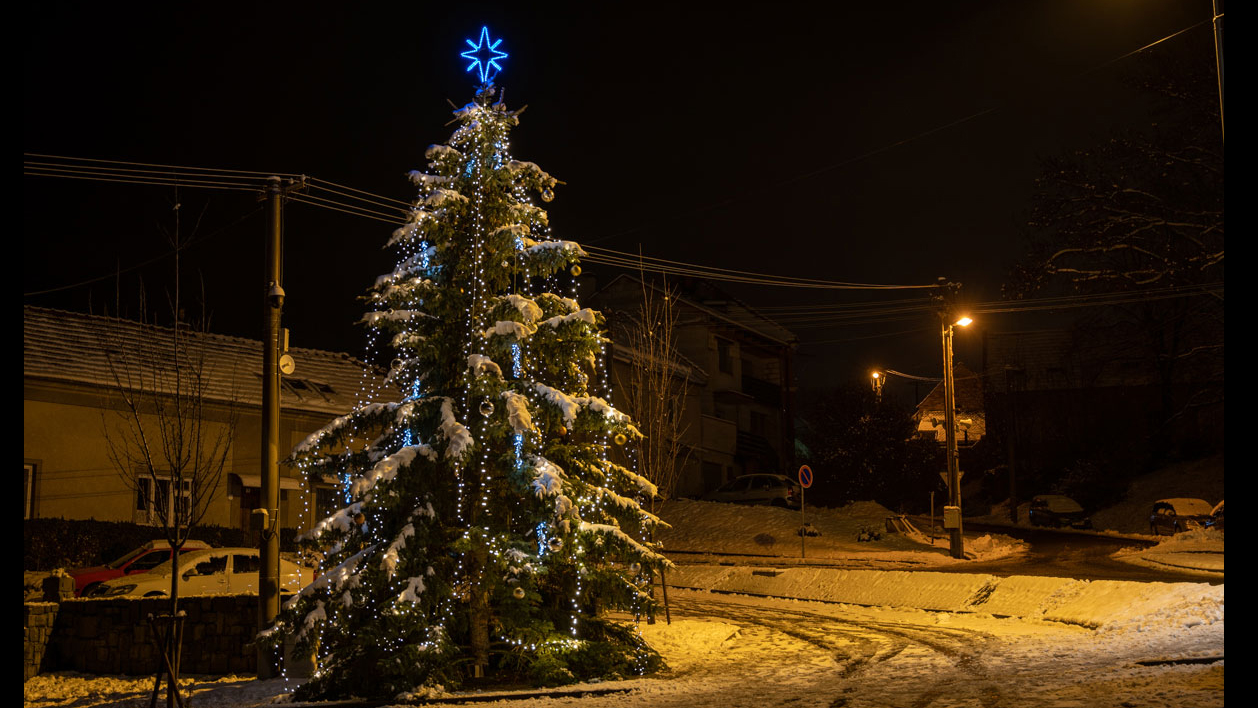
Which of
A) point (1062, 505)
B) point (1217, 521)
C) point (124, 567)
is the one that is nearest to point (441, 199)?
point (124, 567)

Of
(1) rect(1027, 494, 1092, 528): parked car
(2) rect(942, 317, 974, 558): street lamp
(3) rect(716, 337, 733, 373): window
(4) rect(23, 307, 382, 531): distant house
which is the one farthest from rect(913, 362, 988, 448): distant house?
(4) rect(23, 307, 382, 531): distant house

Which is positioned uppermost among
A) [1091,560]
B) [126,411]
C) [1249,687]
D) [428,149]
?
[428,149]

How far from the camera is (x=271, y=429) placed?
14.0m

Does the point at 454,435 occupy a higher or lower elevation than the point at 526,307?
lower

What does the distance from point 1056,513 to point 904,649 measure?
3353cm

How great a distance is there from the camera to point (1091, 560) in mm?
28906

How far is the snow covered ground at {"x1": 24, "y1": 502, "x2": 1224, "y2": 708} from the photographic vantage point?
1089cm

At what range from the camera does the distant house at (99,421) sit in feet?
81.5

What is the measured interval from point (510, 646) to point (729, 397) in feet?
128

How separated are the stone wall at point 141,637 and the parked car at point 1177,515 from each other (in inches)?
1285

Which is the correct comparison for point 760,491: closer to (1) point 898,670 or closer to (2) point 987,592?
(2) point 987,592

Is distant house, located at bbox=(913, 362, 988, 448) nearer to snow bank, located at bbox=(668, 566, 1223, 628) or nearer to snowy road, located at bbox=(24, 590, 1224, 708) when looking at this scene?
snow bank, located at bbox=(668, 566, 1223, 628)

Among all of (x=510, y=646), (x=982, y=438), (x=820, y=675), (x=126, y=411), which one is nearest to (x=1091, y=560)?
(x=820, y=675)

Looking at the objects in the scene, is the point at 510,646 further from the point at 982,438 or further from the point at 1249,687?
the point at 982,438
